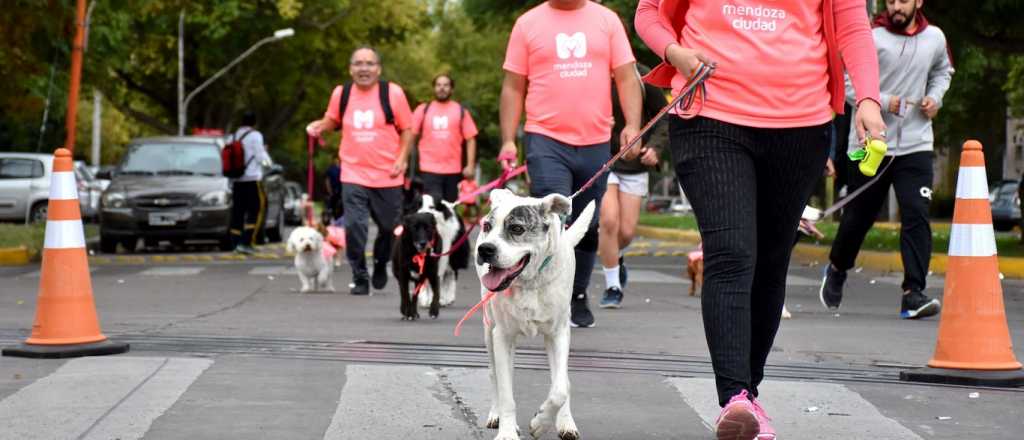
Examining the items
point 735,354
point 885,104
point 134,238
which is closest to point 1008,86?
point 134,238

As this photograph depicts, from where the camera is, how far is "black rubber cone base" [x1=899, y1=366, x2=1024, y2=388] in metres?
6.61

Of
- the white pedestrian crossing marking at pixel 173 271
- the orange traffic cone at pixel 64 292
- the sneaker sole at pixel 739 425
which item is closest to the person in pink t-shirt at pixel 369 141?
the white pedestrian crossing marking at pixel 173 271

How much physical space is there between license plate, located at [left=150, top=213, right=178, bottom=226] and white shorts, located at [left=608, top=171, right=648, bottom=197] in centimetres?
1199

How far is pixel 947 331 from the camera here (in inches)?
268

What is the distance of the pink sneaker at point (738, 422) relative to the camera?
4703 millimetres

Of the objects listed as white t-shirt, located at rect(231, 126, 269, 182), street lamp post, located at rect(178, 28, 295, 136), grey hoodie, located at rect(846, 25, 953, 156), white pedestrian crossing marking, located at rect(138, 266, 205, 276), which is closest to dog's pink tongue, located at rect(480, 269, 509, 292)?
grey hoodie, located at rect(846, 25, 953, 156)

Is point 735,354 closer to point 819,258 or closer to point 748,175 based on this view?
point 748,175

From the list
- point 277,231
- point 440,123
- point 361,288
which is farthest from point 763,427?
point 277,231

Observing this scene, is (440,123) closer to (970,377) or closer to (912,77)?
(912,77)

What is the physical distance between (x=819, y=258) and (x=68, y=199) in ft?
39.9

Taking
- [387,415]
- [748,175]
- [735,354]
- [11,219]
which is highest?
[748,175]

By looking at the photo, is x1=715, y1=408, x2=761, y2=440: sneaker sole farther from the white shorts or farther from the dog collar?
the white shorts

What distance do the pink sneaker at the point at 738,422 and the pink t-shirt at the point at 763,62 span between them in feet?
2.94

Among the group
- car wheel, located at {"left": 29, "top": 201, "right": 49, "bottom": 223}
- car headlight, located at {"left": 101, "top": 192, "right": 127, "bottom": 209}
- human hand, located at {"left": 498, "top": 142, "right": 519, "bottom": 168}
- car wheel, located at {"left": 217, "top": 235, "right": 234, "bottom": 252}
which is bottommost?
car wheel, located at {"left": 29, "top": 201, "right": 49, "bottom": 223}
